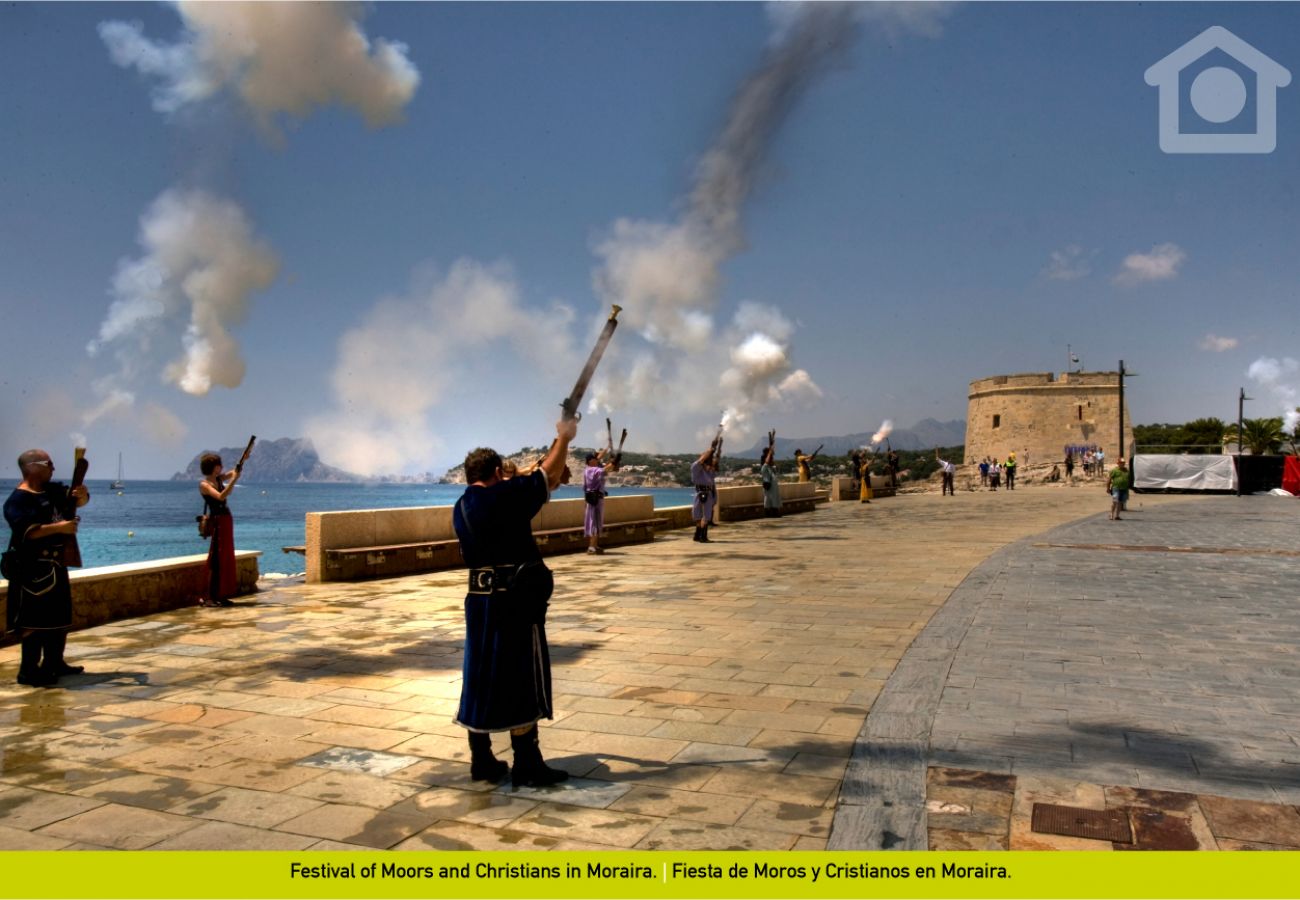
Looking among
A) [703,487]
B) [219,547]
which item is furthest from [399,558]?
[703,487]

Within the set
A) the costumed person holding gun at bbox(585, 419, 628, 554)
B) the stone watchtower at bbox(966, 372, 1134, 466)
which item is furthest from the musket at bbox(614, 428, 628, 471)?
the stone watchtower at bbox(966, 372, 1134, 466)

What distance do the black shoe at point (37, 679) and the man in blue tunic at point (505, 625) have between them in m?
3.73

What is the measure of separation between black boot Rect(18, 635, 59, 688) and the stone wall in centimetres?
167

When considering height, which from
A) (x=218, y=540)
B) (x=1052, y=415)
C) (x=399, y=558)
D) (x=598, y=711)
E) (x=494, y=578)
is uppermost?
(x=1052, y=415)

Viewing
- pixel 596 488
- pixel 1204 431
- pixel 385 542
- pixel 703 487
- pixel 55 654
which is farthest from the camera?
pixel 1204 431

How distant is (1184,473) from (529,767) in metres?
43.0

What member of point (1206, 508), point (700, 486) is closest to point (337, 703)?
point (700, 486)

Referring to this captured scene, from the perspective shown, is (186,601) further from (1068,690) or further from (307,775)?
(1068,690)

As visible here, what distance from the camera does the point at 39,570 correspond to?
6551 mm

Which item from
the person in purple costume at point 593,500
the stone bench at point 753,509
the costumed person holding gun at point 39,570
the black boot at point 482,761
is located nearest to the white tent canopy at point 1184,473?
the stone bench at point 753,509

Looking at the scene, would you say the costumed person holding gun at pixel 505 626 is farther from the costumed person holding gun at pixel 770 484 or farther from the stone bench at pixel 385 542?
the costumed person holding gun at pixel 770 484

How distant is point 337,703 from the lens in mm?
5863

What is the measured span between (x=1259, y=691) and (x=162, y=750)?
654cm

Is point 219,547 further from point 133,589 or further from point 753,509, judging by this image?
point 753,509
